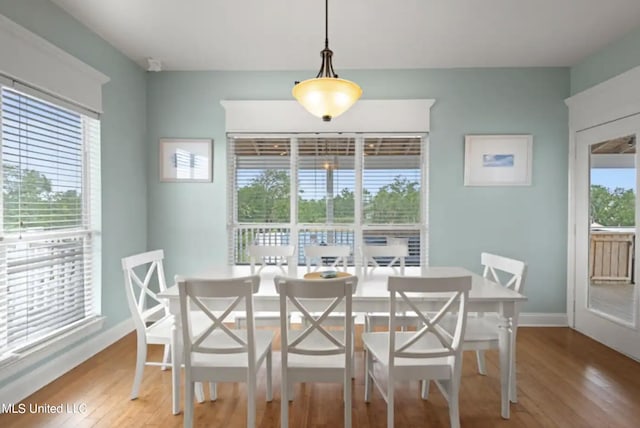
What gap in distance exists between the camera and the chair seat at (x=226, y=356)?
182 cm

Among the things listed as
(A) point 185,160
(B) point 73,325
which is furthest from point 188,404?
(A) point 185,160

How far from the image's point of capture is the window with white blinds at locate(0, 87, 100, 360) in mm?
2256

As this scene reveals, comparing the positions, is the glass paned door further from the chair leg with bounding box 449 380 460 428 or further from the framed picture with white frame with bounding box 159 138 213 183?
the framed picture with white frame with bounding box 159 138 213 183

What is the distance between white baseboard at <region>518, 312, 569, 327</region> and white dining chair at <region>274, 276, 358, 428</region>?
2.79 m

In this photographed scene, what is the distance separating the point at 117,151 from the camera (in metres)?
3.38

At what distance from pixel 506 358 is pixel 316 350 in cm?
112

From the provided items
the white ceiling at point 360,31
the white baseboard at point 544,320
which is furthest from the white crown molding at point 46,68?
the white baseboard at point 544,320

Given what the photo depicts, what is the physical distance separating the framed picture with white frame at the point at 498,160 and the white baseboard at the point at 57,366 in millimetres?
3766

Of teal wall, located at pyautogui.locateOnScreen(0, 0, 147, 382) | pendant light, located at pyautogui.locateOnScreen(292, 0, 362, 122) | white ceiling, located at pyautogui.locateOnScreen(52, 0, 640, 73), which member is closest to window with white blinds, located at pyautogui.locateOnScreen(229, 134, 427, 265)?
white ceiling, located at pyautogui.locateOnScreen(52, 0, 640, 73)

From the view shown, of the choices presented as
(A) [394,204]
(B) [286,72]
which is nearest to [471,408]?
(A) [394,204]

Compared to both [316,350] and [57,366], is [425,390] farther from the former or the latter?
[57,366]

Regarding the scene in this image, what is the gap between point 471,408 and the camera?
2.21 meters

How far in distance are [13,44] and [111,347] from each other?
7.95 feet

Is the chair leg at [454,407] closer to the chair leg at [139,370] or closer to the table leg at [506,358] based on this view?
the table leg at [506,358]
